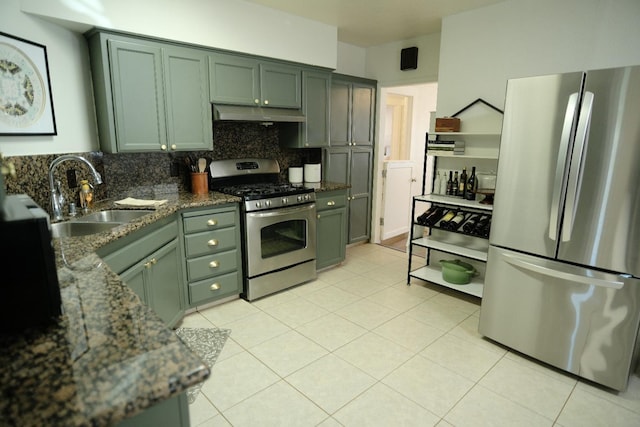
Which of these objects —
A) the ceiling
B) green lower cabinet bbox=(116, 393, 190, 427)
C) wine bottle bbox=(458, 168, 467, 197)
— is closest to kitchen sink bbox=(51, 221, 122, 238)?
green lower cabinet bbox=(116, 393, 190, 427)

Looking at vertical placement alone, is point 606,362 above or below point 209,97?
below

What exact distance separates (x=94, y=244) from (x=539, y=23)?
354 centimetres

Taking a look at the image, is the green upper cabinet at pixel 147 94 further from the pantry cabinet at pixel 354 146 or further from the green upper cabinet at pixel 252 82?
the pantry cabinet at pixel 354 146

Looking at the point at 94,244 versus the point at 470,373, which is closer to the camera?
the point at 94,244

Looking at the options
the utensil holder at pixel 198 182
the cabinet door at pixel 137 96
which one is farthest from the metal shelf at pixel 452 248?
the cabinet door at pixel 137 96

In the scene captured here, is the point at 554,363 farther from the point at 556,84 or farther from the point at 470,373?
the point at 556,84

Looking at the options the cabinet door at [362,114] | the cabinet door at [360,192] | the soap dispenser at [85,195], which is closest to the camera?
the soap dispenser at [85,195]

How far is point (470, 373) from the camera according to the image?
2.28 metres

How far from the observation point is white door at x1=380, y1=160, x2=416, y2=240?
5.03m

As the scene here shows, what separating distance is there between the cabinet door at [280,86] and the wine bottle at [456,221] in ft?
6.13

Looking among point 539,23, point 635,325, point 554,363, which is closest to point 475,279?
point 554,363

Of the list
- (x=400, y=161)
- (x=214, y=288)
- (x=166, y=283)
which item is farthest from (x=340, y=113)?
(x=166, y=283)

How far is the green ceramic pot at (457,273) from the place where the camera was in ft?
10.8

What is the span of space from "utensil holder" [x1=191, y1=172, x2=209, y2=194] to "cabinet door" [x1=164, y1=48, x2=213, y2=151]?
0.89 ft
